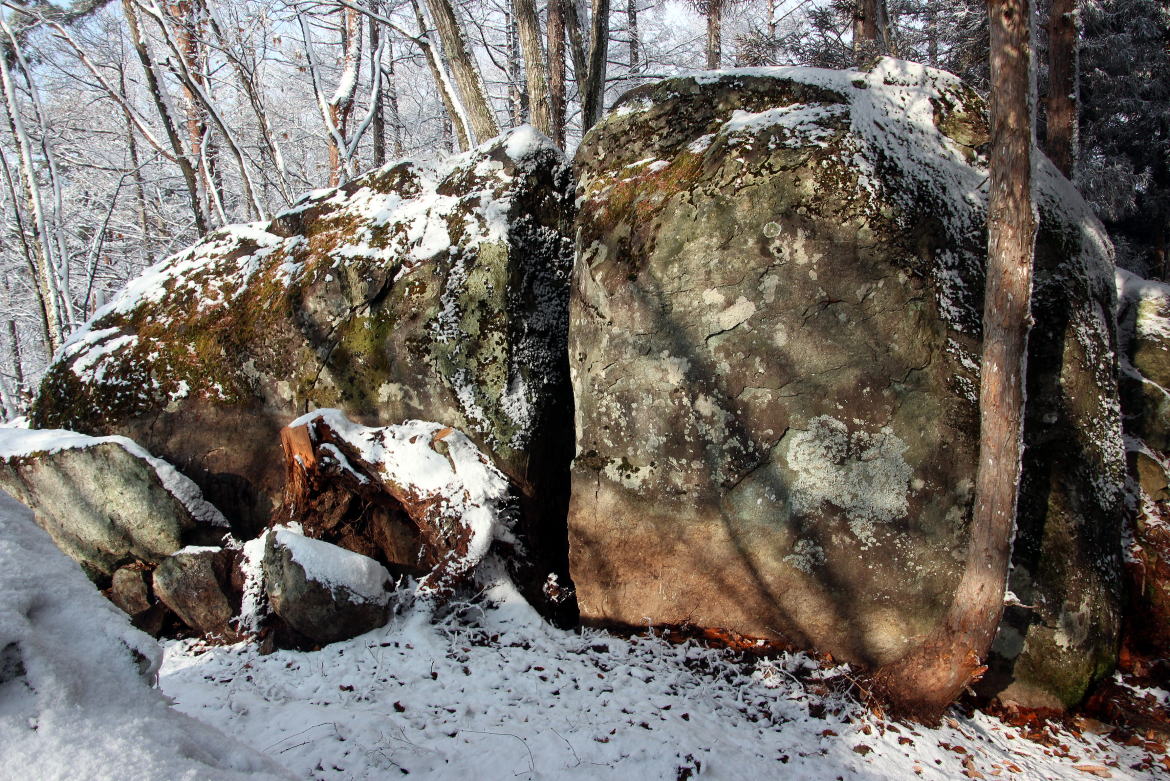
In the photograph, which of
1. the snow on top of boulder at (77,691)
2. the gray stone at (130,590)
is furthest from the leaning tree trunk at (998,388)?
the gray stone at (130,590)

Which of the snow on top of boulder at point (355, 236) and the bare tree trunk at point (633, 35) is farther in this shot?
the bare tree trunk at point (633, 35)

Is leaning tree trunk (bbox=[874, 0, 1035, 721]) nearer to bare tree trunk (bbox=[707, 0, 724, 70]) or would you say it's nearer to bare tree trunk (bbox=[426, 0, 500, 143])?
bare tree trunk (bbox=[426, 0, 500, 143])

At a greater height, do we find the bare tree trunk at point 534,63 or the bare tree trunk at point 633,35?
the bare tree trunk at point 633,35

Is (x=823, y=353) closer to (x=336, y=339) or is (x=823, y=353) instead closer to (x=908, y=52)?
(x=336, y=339)

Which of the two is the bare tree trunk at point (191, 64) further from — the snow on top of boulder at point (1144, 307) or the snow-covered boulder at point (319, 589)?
the snow on top of boulder at point (1144, 307)

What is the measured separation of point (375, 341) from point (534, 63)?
13.1 ft

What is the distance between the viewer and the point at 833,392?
13.6 feet

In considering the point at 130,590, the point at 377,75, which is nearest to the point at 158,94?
the point at 377,75

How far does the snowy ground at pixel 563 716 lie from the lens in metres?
3.14

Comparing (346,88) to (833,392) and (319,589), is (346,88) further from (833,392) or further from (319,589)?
(833,392)

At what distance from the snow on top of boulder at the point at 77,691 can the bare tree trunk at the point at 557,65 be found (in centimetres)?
710

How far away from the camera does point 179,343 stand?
5.86m

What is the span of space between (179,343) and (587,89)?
17.2 ft

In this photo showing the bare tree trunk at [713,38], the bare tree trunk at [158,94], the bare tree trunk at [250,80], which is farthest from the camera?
the bare tree trunk at [713,38]
